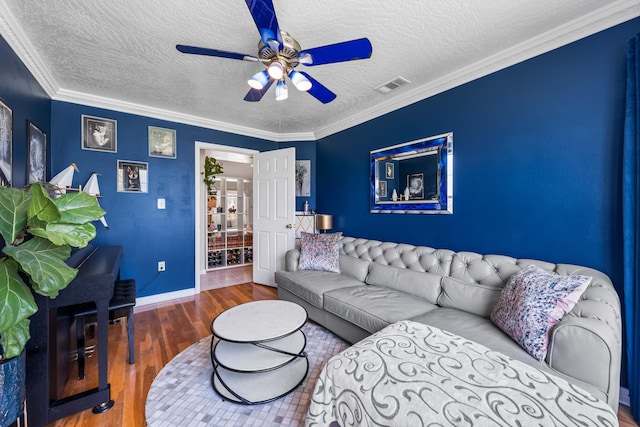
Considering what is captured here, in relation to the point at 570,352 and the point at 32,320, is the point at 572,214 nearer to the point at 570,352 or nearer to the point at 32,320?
the point at 570,352

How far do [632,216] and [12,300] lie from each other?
10.4 feet

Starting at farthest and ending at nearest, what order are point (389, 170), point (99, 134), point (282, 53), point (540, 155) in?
1. point (389, 170)
2. point (99, 134)
3. point (540, 155)
4. point (282, 53)

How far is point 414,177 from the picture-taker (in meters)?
2.82

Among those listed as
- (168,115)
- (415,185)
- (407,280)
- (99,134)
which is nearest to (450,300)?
(407,280)

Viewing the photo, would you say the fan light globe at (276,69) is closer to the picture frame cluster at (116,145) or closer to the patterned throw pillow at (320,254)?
the patterned throw pillow at (320,254)

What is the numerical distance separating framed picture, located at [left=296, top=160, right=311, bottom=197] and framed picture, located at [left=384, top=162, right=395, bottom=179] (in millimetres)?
1557

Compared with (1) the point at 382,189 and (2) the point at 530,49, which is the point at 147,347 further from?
(2) the point at 530,49

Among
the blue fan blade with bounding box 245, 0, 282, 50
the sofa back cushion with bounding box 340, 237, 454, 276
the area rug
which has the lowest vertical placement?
the area rug

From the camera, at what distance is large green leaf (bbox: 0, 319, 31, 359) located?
0.98 meters

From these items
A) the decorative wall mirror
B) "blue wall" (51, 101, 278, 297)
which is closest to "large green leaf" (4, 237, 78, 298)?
"blue wall" (51, 101, 278, 297)

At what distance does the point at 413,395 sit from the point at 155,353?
2.19 m

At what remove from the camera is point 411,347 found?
3.91ft

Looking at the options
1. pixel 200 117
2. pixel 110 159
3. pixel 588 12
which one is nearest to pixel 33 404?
pixel 110 159

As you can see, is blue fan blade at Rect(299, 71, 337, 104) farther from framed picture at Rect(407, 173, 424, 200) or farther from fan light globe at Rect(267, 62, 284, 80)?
framed picture at Rect(407, 173, 424, 200)
